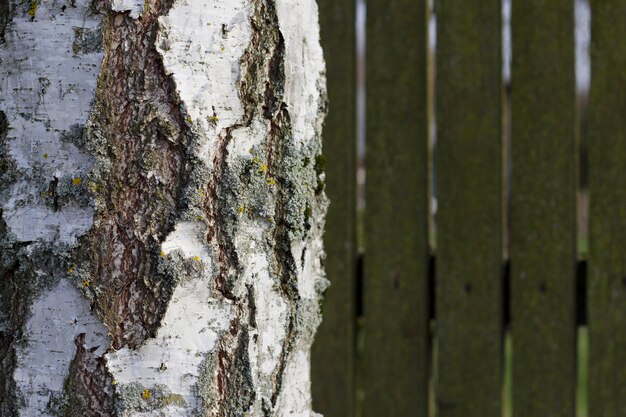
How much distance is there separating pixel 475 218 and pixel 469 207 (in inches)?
1.4

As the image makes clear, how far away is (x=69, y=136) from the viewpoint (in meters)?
0.92

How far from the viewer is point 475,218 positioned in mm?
1995

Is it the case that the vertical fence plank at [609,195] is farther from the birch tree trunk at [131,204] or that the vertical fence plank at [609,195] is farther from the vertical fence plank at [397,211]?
the birch tree trunk at [131,204]

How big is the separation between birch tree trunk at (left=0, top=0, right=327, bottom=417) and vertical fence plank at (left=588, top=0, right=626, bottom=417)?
4.35 feet

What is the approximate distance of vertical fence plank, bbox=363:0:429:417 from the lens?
2.04m

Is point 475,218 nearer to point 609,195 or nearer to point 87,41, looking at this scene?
point 609,195

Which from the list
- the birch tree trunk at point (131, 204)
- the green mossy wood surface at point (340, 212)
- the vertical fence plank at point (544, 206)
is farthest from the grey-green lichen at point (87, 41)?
the vertical fence plank at point (544, 206)

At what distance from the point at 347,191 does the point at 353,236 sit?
141 millimetres

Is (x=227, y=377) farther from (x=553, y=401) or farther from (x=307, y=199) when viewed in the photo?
(x=553, y=401)

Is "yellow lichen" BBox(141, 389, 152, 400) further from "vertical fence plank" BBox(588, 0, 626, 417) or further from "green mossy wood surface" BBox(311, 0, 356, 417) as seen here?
"vertical fence plank" BBox(588, 0, 626, 417)

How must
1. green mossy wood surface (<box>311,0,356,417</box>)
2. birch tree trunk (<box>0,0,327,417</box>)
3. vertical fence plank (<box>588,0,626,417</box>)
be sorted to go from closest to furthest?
birch tree trunk (<box>0,0,327,417</box>), vertical fence plank (<box>588,0,626,417</box>), green mossy wood surface (<box>311,0,356,417</box>)

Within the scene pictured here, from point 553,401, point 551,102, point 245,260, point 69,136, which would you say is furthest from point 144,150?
point 553,401

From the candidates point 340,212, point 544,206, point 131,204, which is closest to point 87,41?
point 131,204

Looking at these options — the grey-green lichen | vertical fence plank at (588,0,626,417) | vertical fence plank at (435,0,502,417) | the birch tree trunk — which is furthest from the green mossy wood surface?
the grey-green lichen
